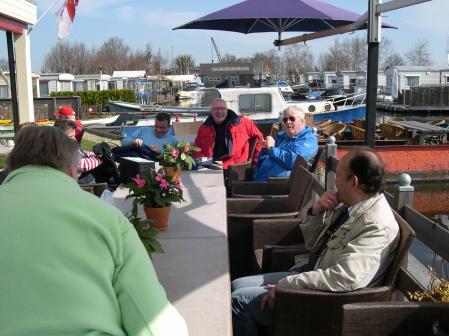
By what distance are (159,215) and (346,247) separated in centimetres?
108

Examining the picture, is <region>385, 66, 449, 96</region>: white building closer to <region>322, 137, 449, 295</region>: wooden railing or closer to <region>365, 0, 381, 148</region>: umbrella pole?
<region>365, 0, 381, 148</region>: umbrella pole

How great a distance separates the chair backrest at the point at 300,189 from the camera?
12.8 ft

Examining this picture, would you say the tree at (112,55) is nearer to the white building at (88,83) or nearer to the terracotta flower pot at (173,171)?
the white building at (88,83)

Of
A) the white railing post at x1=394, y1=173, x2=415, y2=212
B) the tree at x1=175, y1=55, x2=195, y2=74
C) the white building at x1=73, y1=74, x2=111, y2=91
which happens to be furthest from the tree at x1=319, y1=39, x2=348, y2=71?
the white railing post at x1=394, y1=173, x2=415, y2=212

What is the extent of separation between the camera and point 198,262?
8.29 ft

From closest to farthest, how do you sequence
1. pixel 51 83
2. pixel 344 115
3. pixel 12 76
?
pixel 12 76, pixel 344 115, pixel 51 83

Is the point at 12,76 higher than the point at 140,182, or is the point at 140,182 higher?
the point at 12,76

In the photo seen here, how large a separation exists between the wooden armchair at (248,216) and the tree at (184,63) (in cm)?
6610

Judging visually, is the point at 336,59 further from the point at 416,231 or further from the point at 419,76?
the point at 416,231

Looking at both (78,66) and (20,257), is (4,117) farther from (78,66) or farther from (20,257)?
(78,66)

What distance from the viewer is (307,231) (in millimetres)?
3070

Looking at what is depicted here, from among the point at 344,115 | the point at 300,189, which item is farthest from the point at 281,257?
the point at 344,115

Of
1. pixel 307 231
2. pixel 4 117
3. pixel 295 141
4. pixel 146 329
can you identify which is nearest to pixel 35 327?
pixel 146 329

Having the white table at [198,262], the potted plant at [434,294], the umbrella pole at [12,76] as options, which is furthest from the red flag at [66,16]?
the potted plant at [434,294]
